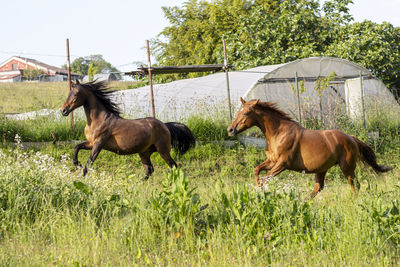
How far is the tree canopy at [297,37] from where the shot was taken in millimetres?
23172

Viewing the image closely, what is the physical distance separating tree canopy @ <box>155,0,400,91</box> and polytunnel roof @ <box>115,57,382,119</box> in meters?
5.83

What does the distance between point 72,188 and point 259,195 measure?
2.37 m

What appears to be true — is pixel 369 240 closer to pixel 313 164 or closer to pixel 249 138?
pixel 313 164

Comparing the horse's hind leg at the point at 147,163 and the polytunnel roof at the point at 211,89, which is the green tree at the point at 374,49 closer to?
the polytunnel roof at the point at 211,89

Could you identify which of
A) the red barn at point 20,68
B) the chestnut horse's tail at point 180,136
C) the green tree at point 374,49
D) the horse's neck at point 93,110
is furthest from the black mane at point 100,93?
the red barn at point 20,68

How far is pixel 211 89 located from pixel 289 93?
131 inches

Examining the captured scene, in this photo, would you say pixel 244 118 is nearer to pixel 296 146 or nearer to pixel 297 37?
pixel 296 146

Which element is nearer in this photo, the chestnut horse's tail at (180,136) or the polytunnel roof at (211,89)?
the chestnut horse's tail at (180,136)

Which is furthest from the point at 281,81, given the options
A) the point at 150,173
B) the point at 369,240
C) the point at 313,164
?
the point at 369,240

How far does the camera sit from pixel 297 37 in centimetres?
2520

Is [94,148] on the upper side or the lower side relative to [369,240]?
upper

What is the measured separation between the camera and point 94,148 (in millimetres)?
9125

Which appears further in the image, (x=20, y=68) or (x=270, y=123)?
(x=20, y=68)

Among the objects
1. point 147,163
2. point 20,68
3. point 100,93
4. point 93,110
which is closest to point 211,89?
point 147,163
